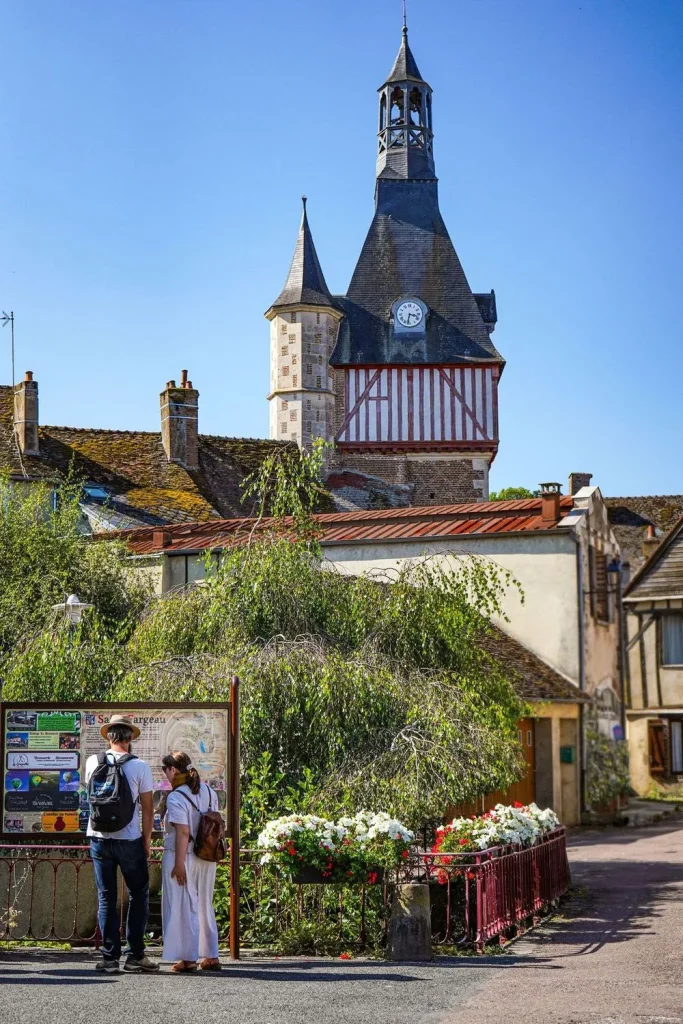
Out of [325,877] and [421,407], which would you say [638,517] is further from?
[325,877]

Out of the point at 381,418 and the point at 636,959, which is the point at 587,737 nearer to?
the point at 636,959

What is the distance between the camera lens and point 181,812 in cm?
852

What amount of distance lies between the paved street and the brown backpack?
699mm

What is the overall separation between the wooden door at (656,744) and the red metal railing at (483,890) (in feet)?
59.6

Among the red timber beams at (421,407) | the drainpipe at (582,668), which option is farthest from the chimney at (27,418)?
the drainpipe at (582,668)

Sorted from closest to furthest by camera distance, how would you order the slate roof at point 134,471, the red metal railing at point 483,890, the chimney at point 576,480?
1. the red metal railing at point 483,890
2. the slate roof at point 134,471
3. the chimney at point 576,480

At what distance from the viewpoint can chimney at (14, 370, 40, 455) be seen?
31.2m

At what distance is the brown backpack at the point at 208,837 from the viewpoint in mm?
8594

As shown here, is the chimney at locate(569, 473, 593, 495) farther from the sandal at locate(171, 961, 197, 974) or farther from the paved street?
the sandal at locate(171, 961, 197, 974)

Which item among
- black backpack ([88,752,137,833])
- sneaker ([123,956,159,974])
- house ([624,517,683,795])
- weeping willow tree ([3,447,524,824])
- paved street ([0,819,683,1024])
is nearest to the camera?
paved street ([0,819,683,1024])

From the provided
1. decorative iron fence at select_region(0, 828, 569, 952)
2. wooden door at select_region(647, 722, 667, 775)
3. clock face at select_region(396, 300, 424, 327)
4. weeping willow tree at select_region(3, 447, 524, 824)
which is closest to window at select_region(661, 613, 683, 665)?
wooden door at select_region(647, 722, 667, 775)

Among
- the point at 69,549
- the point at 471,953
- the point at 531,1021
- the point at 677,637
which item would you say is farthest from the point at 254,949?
the point at 677,637

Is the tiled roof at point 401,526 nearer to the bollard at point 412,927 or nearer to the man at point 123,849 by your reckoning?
the bollard at point 412,927

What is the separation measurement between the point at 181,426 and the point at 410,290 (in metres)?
12.2
